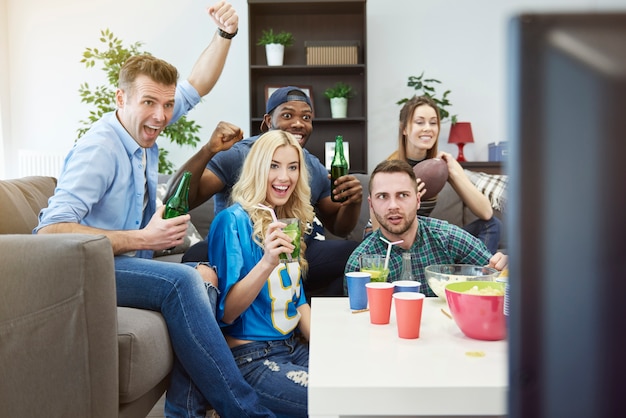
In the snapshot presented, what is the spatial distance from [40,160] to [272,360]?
374 centimetres

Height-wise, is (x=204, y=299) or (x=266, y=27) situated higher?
(x=266, y=27)

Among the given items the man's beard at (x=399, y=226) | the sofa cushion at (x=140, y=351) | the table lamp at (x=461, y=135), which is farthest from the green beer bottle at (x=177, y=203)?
the table lamp at (x=461, y=135)

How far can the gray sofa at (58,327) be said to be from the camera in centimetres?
130

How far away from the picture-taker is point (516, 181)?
0.67 feet

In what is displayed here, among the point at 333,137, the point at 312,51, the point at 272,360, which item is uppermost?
the point at 312,51

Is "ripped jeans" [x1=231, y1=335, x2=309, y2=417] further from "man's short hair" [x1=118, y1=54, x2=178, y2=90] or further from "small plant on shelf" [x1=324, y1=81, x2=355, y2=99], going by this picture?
"small plant on shelf" [x1=324, y1=81, x2=355, y2=99]

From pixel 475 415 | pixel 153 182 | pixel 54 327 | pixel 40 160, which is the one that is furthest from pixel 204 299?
pixel 40 160

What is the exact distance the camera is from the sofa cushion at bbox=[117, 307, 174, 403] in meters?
1.45

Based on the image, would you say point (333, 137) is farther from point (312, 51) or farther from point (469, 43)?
point (469, 43)

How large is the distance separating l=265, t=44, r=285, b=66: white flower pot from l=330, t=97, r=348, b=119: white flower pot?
0.51 m

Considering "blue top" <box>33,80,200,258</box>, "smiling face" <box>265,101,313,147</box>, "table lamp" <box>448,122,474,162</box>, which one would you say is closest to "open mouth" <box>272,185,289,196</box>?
"blue top" <box>33,80,200,258</box>

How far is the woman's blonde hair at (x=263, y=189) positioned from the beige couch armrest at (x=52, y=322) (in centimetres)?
58

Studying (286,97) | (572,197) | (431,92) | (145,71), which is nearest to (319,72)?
(431,92)

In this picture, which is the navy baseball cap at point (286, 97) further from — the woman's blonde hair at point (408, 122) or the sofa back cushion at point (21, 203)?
the sofa back cushion at point (21, 203)
